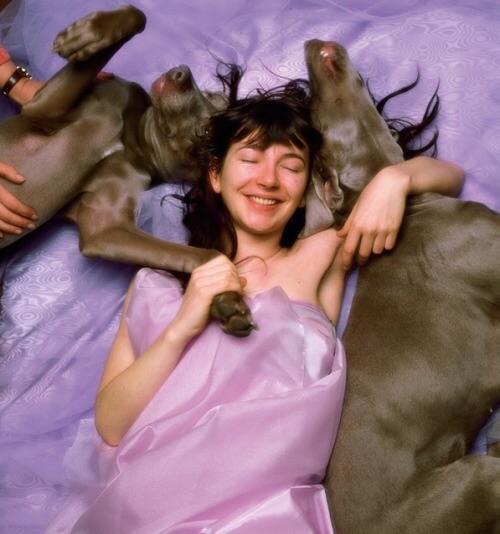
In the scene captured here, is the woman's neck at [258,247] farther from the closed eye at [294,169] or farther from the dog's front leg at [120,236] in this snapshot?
the closed eye at [294,169]

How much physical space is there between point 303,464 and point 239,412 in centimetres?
17

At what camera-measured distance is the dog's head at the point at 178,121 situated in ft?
6.61

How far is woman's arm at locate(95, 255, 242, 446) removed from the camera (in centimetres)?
169

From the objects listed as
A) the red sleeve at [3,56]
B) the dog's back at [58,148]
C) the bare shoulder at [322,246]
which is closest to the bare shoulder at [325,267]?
A: the bare shoulder at [322,246]

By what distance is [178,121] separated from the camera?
81.2 inches

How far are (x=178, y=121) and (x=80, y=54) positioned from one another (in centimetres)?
30

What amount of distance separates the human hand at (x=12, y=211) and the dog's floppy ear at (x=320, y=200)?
2.43ft

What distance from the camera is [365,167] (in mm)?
1939

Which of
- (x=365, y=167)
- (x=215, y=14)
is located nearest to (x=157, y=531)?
(x=365, y=167)

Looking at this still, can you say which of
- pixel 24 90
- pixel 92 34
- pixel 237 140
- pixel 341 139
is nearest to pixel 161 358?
pixel 237 140

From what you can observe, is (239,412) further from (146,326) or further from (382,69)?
(382,69)

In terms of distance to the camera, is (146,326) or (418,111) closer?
(146,326)

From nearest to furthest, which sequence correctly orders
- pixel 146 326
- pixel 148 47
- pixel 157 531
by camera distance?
pixel 157 531 → pixel 146 326 → pixel 148 47

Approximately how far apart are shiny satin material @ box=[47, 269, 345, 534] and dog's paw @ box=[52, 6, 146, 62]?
744 millimetres
